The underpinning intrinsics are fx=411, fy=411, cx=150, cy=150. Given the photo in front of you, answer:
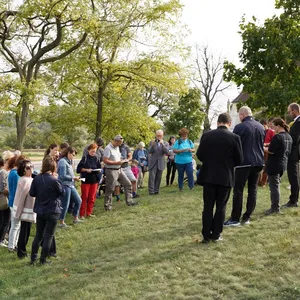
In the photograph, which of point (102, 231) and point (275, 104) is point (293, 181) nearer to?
point (102, 231)

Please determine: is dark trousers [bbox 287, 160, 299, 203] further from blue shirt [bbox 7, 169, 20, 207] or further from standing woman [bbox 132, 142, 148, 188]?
standing woman [bbox 132, 142, 148, 188]

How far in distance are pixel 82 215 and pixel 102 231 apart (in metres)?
1.63

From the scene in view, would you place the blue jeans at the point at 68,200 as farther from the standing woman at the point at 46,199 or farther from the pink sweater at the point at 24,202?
the standing woman at the point at 46,199

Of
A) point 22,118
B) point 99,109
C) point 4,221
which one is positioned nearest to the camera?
point 4,221

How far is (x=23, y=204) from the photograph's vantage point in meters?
Result: 7.07

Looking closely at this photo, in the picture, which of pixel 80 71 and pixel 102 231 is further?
pixel 80 71

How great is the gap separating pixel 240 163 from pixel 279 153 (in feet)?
6.12

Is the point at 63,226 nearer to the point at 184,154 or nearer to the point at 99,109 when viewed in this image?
the point at 184,154

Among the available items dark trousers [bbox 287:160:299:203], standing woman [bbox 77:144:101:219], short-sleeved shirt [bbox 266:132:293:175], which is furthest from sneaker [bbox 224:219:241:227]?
standing woman [bbox 77:144:101:219]

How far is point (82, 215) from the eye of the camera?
389 inches

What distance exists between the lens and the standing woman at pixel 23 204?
23.1 ft

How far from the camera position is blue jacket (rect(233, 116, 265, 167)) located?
23.6 feet

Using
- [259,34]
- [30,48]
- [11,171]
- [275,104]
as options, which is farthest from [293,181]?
[30,48]

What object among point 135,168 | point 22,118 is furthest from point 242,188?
point 22,118
